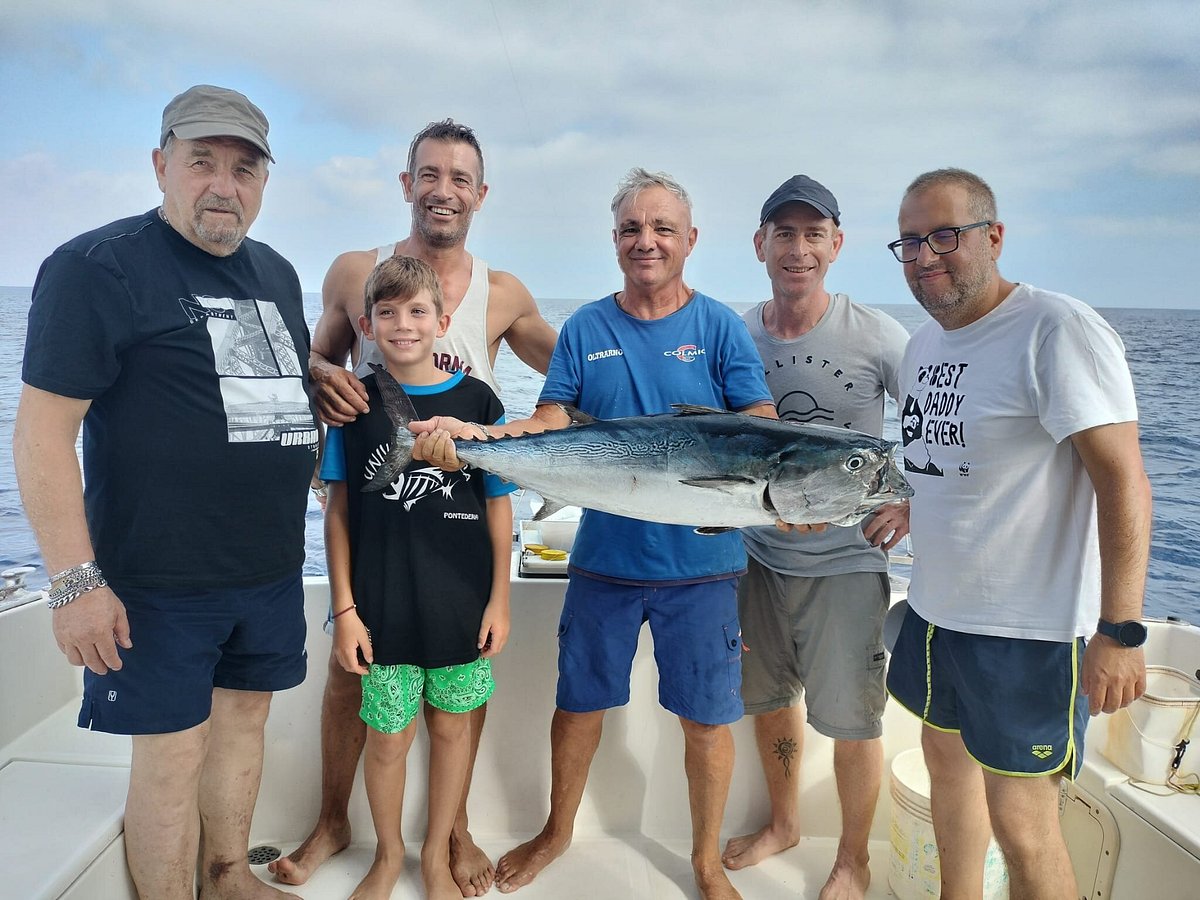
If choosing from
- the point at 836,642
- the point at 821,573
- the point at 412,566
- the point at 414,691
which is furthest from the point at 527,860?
the point at 821,573

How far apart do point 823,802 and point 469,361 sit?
2.03 meters

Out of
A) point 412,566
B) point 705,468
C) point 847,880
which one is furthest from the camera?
point 847,880

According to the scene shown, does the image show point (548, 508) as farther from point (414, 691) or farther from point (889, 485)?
point (889, 485)

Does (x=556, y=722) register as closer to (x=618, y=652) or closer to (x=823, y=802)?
(x=618, y=652)

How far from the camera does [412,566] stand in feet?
7.09

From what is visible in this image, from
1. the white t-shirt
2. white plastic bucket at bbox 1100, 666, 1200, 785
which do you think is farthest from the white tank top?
white plastic bucket at bbox 1100, 666, 1200, 785

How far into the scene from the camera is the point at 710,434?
1.80m

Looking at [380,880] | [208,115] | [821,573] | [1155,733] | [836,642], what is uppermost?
[208,115]

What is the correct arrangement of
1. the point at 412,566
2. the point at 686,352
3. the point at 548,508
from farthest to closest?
1. the point at 686,352
2. the point at 412,566
3. the point at 548,508

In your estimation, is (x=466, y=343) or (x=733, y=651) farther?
(x=466, y=343)

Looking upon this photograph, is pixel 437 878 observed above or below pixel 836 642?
below

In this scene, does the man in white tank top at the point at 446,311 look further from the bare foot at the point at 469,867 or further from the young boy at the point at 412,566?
the young boy at the point at 412,566

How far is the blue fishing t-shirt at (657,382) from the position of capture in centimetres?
227

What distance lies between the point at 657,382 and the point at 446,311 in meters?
0.75
